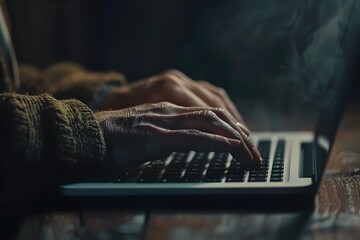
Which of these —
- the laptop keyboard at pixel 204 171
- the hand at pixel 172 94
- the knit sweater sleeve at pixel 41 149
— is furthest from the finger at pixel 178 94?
the knit sweater sleeve at pixel 41 149

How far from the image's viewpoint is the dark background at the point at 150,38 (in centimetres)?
139

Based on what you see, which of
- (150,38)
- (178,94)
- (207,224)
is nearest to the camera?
(207,224)

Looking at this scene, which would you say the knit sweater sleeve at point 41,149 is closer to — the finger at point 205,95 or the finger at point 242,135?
the finger at point 242,135

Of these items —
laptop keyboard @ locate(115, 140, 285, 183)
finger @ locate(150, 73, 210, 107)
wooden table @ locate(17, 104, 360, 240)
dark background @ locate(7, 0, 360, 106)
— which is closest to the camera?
wooden table @ locate(17, 104, 360, 240)

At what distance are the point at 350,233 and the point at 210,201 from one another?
0.15 meters

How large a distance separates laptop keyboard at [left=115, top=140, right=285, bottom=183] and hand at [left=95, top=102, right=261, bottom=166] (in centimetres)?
2

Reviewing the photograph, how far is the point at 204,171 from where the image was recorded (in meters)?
0.80

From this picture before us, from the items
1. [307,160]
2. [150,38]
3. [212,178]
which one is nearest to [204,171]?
[212,178]

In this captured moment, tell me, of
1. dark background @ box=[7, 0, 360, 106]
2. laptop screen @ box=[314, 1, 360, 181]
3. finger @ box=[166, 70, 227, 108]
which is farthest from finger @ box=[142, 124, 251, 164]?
dark background @ box=[7, 0, 360, 106]

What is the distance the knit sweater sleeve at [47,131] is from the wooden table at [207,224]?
0.21 ft

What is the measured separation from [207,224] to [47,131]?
0.65 ft

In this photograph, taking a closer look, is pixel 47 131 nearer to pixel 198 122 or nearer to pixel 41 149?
pixel 41 149

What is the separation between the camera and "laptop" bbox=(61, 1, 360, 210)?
2.42 ft

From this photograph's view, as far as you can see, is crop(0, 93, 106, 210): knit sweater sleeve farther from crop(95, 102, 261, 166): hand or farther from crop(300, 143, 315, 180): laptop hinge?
crop(300, 143, 315, 180): laptop hinge
